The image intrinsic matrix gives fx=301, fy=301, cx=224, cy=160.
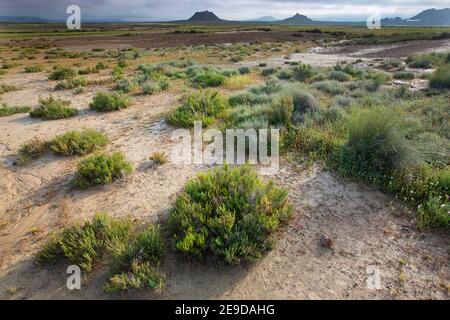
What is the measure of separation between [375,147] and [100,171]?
4820mm

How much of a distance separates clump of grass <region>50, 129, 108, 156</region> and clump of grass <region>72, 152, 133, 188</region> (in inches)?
41.8

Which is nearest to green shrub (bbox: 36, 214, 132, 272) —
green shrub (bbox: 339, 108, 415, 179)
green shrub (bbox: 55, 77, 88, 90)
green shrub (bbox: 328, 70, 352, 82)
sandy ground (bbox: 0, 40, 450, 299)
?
sandy ground (bbox: 0, 40, 450, 299)

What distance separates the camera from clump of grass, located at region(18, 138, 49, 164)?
6.45m

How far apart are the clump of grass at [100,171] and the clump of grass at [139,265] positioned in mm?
1925

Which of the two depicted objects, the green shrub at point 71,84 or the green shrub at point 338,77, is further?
the green shrub at point 338,77

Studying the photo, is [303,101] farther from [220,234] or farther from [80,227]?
[80,227]

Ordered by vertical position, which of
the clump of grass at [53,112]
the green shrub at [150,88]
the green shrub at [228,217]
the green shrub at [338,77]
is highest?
the green shrub at [338,77]

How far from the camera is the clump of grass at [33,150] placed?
6445mm

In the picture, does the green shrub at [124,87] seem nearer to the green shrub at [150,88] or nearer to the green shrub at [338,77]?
the green shrub at [150,88]

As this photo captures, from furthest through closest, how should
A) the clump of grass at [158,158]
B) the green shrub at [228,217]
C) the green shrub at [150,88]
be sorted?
the green shrub at [150,88] < the clump of grass at [158,158] < the green shrub at [228,217]

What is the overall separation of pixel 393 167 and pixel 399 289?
250cm

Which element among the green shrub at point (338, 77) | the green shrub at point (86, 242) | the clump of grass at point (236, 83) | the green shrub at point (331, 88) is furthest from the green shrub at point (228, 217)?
the green shrub at point (338, 77)

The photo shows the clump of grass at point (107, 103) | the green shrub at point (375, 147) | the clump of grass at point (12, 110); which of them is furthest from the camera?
the clump of grass at point (12, 110)

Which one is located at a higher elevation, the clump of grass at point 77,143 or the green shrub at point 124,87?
the green shrub at point 124,87
